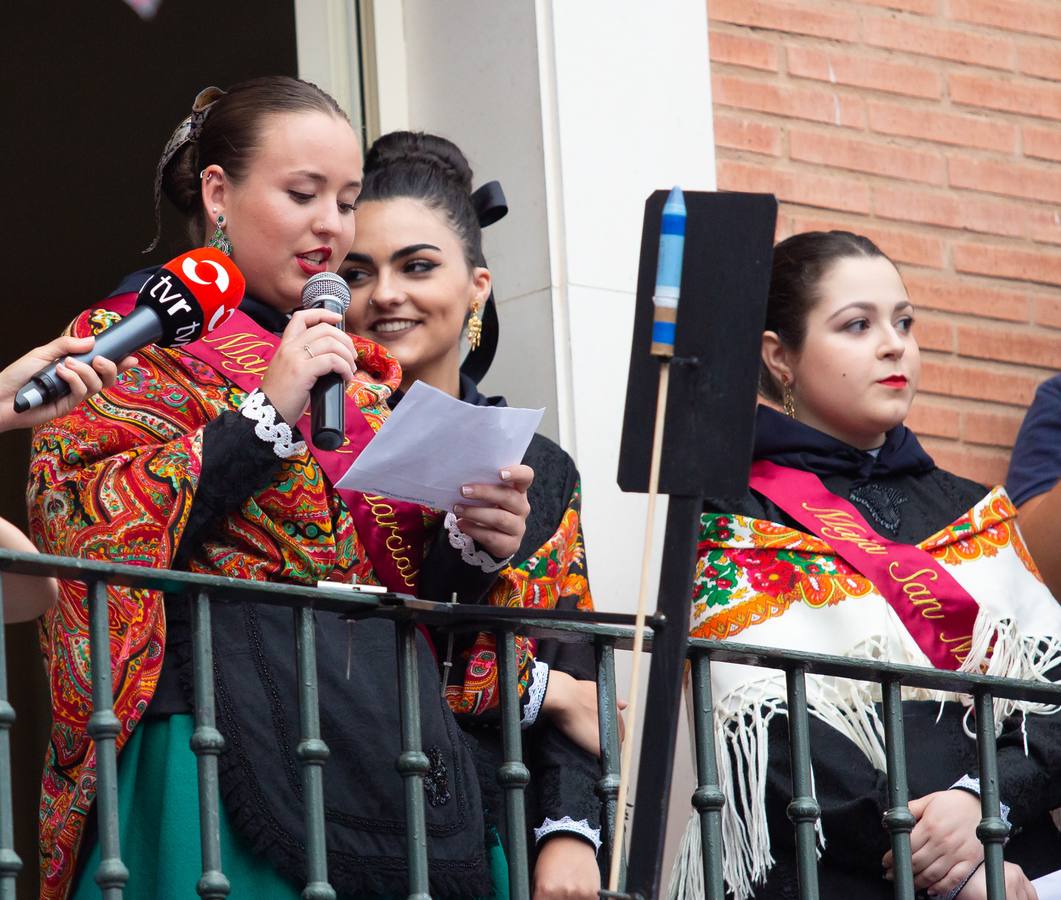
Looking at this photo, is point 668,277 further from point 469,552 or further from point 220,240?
point 220,240

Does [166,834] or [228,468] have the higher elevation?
[228,468]

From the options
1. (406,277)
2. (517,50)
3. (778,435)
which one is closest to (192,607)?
(406,277)

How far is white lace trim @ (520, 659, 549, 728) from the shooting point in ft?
12.2

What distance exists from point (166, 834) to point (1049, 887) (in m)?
1.69

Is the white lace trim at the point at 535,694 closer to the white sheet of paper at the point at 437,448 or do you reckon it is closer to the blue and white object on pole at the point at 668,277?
the white sheet of paper at the point at 437,448

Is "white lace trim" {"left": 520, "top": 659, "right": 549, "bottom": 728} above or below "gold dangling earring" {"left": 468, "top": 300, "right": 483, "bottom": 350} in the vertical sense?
below

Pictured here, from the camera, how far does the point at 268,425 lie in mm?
3230

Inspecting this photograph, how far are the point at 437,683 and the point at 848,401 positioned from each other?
150cm

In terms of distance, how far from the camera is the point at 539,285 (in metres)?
5.00

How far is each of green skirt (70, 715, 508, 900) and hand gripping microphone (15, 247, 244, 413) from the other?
584 mm

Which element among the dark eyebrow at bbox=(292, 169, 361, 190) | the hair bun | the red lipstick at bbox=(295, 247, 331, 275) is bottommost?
the red lipstick at bbox=(295, 247, 331, 275)

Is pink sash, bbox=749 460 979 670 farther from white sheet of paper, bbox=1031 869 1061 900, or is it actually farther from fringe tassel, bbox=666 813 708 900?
fringe tassel, bbox=666 813 708 900

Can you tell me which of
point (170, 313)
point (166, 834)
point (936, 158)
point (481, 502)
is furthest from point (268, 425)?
point (936, 158)

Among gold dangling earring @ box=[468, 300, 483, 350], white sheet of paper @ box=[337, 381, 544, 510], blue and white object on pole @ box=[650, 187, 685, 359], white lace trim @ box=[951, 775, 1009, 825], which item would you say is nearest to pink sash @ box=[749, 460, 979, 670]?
white lace trim @ box=[951, 775, 1009, 825]
